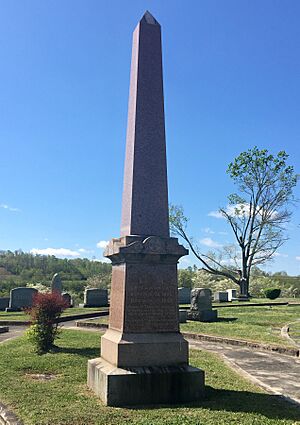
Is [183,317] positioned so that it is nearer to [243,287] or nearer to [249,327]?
[249,327]

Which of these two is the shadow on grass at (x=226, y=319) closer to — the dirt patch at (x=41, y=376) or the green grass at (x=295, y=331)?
the green grass at (x=295, y=331)

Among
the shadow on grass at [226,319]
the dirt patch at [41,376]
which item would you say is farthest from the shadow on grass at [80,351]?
the shadow on grass at [226,319]

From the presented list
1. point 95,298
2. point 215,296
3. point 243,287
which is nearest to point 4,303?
point 95,298

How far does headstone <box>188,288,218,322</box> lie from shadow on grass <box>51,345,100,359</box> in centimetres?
899

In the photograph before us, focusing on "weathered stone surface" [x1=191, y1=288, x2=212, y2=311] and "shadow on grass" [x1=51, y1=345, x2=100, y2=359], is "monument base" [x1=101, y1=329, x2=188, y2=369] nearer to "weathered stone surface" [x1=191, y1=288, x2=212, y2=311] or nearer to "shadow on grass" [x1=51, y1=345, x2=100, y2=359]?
"shadow on grass" [x1=51, y1=345, x2=100, y2=359]

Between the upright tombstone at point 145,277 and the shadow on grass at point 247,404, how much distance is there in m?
0.24

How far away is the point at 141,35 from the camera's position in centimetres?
769

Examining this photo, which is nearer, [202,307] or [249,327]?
[249,327]

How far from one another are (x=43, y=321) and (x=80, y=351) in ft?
3.94

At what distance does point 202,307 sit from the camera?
765 inches

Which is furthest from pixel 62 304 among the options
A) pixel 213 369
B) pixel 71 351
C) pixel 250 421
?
pixel 250 421

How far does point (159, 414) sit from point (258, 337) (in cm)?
932

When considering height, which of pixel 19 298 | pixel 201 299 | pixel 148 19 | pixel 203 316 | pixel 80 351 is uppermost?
pixel 148 19

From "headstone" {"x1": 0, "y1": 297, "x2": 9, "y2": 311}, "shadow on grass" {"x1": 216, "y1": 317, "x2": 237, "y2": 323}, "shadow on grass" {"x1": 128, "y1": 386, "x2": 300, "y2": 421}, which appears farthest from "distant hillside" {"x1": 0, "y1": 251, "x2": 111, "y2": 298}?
"shadow on grass" {"x1": 128, "y1": 386, "x2": 300, "y2": 421}
